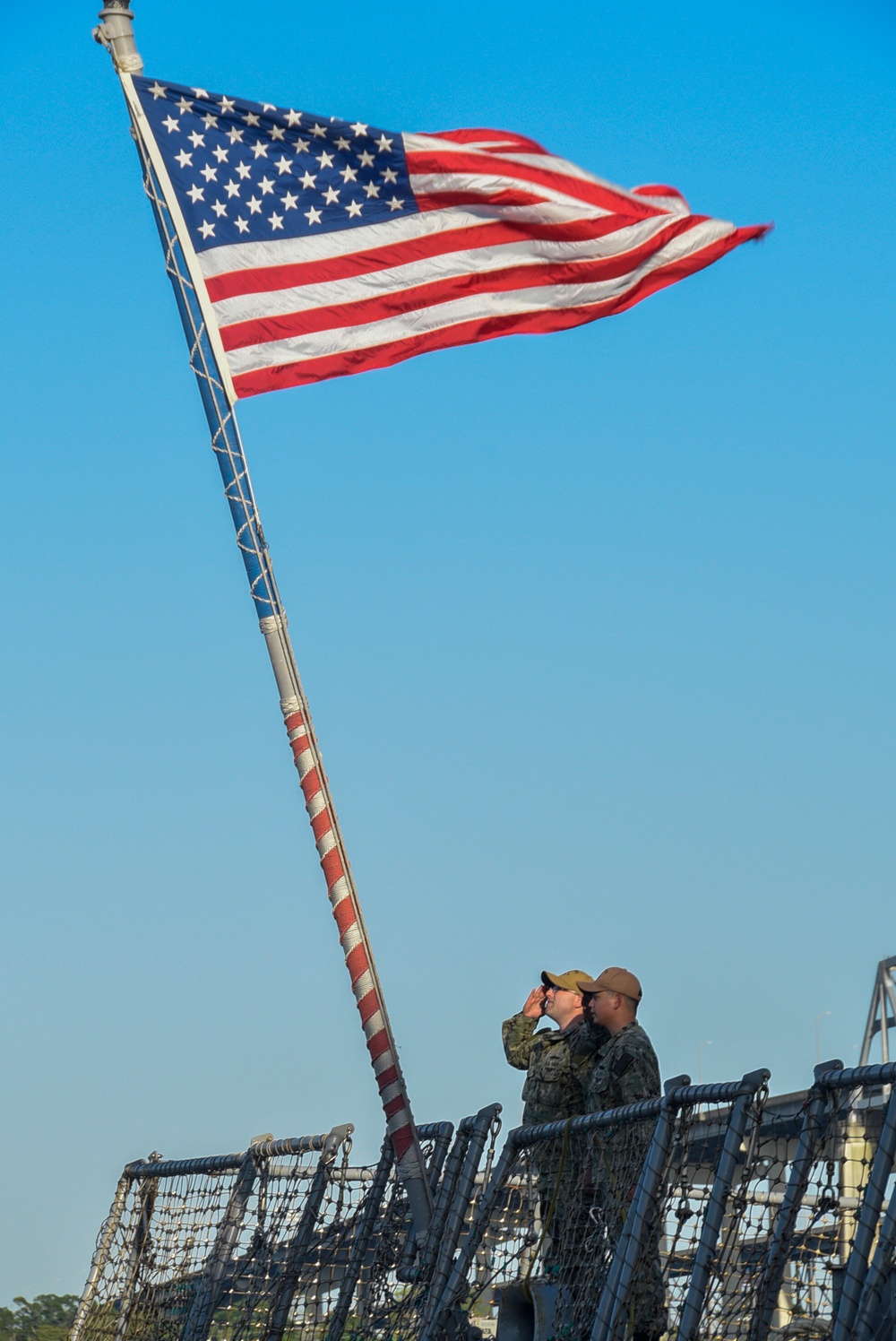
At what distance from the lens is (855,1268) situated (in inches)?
245

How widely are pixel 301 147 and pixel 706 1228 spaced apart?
25.0 ft

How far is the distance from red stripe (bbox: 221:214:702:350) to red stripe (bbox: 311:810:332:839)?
2.98 metres

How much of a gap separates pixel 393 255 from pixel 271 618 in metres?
2.53

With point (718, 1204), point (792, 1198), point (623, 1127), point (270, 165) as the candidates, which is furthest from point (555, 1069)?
point (270, 165)

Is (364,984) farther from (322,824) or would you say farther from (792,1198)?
(792,1198)

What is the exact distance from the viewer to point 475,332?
1167 cm

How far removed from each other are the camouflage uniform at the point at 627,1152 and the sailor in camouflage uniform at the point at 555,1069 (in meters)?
0.21

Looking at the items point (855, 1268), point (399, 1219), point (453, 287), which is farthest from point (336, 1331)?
point (453, 287)

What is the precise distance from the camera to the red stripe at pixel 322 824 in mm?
10945

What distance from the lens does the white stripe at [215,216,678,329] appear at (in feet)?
36.9

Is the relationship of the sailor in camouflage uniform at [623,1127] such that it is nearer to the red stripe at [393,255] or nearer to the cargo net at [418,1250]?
the cargo net at [418,1250]

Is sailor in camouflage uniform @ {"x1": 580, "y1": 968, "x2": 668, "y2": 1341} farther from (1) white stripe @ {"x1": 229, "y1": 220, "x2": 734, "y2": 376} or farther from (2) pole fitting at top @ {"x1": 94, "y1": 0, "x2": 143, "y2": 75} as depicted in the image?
(2) pole fitting at top @ {"x1": 94, "y1": 0, "x2": 143, "y2": 75}

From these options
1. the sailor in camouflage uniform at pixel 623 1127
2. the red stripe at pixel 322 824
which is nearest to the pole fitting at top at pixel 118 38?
the red stripe at pixel 322 824

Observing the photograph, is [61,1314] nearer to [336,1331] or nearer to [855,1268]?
[336,1331]
